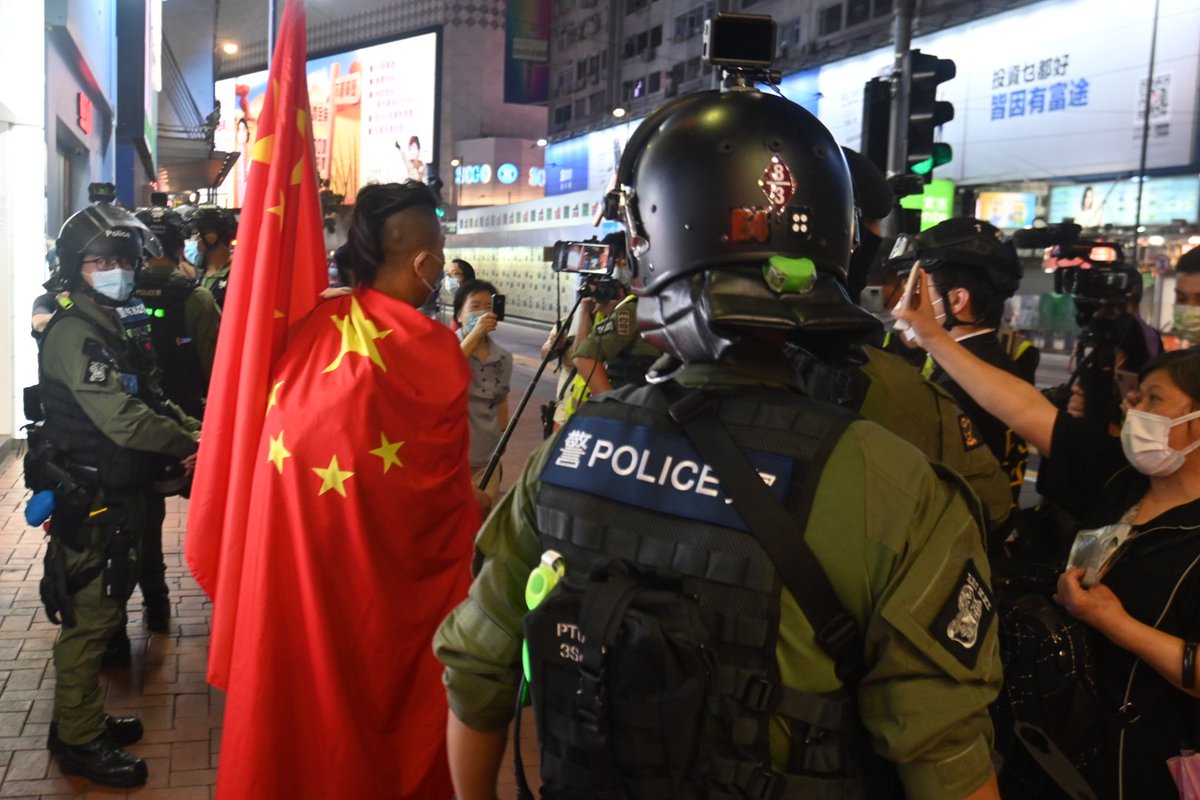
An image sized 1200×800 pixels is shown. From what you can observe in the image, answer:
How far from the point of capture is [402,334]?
10.8 feet

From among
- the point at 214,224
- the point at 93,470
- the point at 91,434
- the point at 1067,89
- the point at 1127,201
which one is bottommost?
the point at 93,470

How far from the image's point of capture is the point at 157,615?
5332 millimetres

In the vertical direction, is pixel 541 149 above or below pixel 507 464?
above

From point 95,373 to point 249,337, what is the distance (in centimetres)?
94

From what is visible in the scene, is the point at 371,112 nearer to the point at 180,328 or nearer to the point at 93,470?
the point at 180,328

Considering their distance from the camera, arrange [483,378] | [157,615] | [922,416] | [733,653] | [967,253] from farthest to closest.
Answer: [483,378]
[157,615]
[967,253]
[922,416]
[733,653]

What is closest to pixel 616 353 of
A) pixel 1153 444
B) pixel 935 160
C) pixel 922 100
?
pixel 1153 444

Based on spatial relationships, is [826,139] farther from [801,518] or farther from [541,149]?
[541,149]

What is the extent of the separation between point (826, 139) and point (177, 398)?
521 cm

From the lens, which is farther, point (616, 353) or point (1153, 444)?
point (616, 353)

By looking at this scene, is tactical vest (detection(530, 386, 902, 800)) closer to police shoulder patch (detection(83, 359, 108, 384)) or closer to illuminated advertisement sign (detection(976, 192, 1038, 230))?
police shoulder patch (detection(83, 359, 108, 384))

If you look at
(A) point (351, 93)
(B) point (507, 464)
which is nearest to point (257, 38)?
(A) point (351, 93)

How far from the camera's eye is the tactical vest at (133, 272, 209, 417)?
5.84 metres

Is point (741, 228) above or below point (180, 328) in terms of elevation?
above
